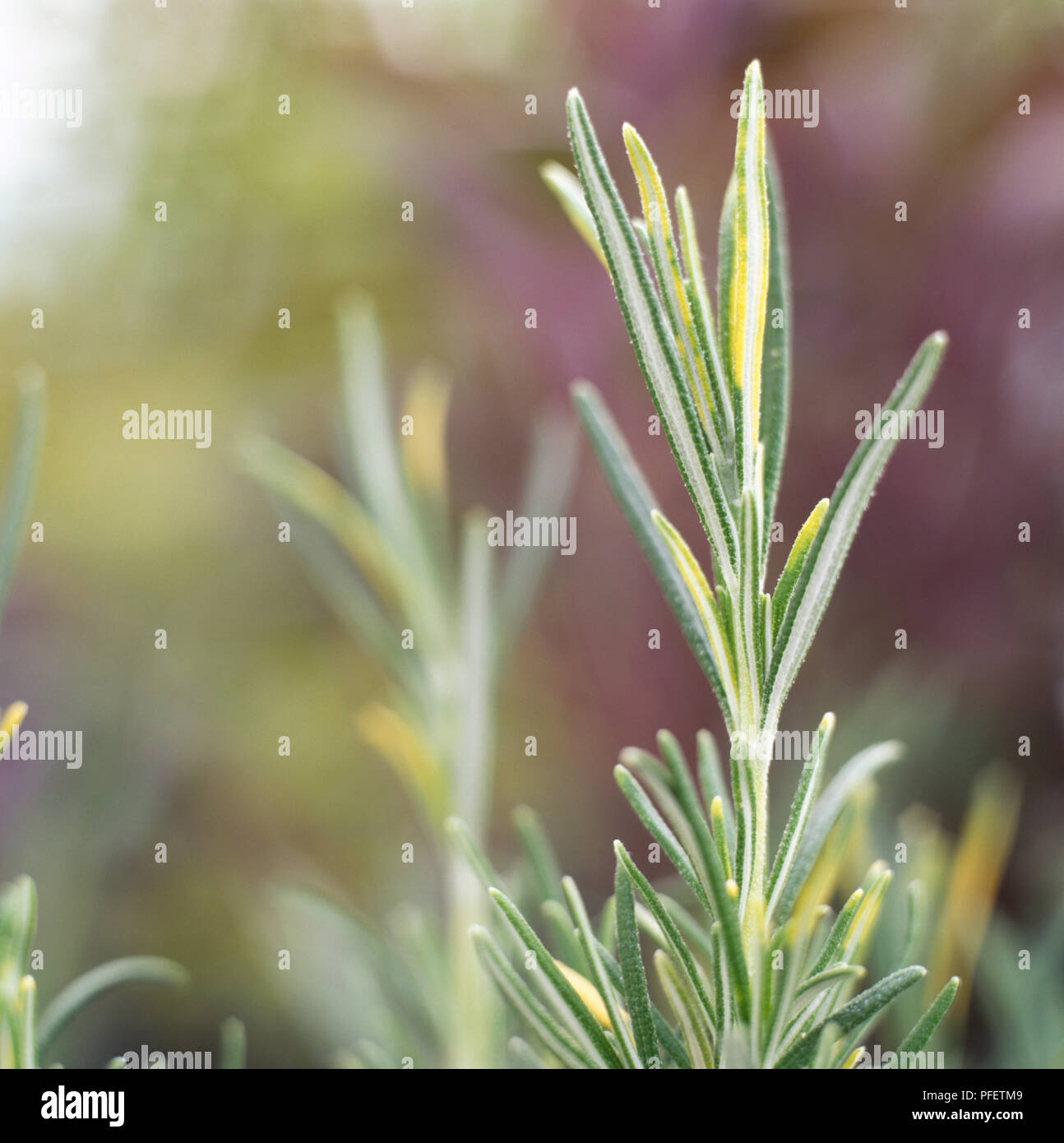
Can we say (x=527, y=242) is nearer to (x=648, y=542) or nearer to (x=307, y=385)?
(x=307, y=385)

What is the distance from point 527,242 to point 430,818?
81 cm

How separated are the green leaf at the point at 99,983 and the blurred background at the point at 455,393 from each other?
0.34 metres

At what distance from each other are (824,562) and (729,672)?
32 millimetres

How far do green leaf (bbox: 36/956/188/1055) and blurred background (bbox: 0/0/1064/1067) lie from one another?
0.34 m

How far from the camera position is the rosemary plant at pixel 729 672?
0.19 meters

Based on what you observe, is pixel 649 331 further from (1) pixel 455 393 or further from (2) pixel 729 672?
(1) pixel 455 393

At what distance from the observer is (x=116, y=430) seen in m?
1.26

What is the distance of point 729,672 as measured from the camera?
0.67 ft
